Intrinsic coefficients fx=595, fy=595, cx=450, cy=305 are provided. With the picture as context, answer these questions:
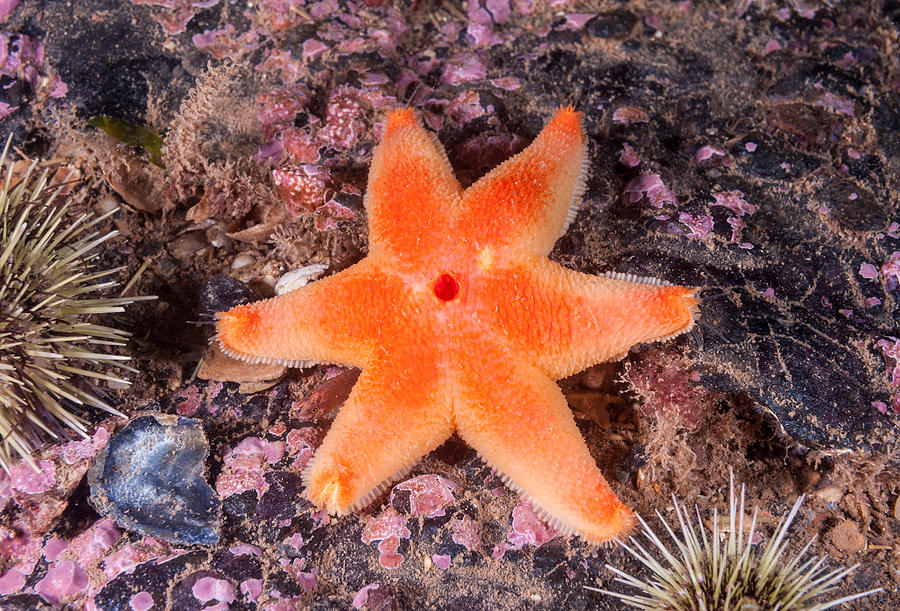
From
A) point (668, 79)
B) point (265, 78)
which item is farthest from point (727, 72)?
point (265, 78)

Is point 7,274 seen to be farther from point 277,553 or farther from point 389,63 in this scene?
point 389,63

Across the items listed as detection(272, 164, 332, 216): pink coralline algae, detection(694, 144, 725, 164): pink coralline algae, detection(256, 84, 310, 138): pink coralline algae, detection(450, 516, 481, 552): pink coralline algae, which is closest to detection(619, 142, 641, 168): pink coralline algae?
detection(694, 144, 725, 164): pink coralline algae

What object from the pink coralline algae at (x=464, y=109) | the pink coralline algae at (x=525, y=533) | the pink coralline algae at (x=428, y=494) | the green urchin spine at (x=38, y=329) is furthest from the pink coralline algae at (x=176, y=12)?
the pink coralline algae at (x=525, y=533)

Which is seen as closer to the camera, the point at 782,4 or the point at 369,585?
the point at 369,585

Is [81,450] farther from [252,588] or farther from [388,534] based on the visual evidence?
[388,534]

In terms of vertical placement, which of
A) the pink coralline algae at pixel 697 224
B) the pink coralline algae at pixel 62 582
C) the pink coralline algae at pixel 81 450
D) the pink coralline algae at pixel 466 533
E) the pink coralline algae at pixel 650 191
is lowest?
the pink coralline algae at pixel 466 533

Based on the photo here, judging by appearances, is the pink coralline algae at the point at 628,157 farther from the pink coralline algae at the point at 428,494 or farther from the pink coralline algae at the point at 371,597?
the pink coralline algae at the point at 371,597
